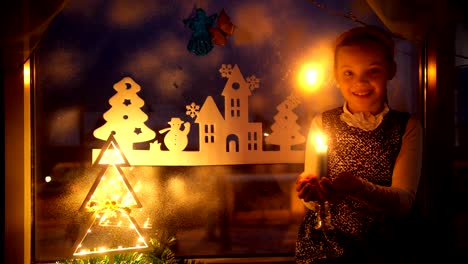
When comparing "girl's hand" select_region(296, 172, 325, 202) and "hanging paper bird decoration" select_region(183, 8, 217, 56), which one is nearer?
"girl's hand" select_region(296, 172, 325, 202)

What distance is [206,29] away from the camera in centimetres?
271

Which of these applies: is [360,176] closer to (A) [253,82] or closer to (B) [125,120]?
(A) [253,82]

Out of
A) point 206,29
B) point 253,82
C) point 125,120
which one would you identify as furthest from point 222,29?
point 125,120

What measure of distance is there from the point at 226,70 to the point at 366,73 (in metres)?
0.93

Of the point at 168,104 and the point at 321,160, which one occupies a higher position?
the point at 168,104

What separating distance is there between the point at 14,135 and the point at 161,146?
90 centimetres

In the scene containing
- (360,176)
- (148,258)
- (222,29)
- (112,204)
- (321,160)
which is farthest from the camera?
(222,29)

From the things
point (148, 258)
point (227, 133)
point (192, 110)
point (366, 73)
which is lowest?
point (148, 258)

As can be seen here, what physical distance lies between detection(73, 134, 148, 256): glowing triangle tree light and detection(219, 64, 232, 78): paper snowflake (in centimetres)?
84

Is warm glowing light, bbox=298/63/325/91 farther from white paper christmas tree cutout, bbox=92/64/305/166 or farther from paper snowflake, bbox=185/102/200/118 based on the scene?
paper snowflake, bbox=185/102/200/118

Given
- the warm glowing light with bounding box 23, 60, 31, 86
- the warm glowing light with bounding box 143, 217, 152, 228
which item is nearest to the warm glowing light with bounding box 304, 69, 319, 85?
the warm glowing light with bounding box 143, 217, 152, 228

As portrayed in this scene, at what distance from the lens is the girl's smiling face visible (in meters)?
2.16

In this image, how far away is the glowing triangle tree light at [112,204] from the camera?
229 cm

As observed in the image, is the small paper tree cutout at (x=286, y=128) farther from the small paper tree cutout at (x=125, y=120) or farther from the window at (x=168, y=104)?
the small paper tree cutout at (x=125, y=120)
